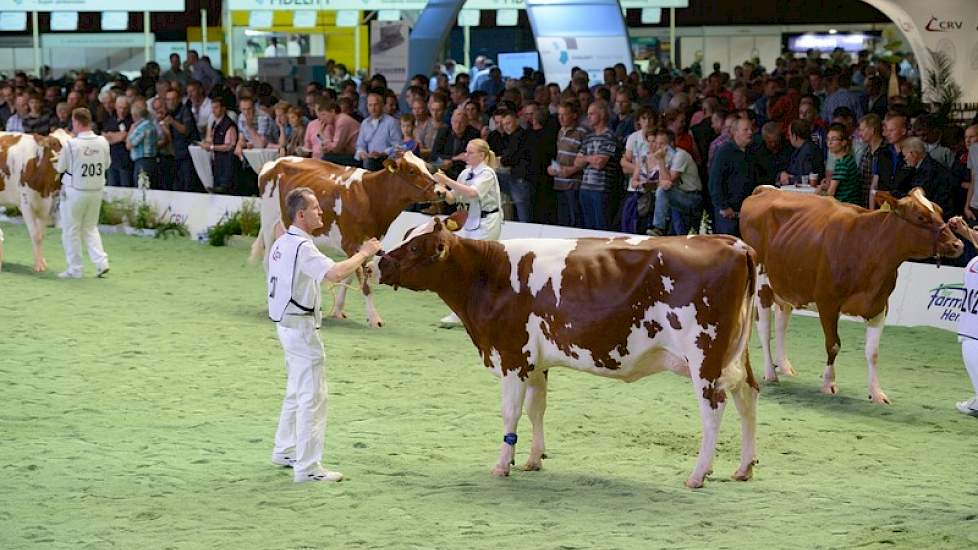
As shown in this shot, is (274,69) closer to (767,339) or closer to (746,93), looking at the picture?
(746,93)

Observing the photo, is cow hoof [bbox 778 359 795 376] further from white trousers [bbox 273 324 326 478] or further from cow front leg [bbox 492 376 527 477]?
white trousers [bbox 273 324 326 478]

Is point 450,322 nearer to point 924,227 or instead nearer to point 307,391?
point 924,227

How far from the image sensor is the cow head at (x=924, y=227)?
A: 1164cm

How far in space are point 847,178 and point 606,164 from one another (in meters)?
3.45

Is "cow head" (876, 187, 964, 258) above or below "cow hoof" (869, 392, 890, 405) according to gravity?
above

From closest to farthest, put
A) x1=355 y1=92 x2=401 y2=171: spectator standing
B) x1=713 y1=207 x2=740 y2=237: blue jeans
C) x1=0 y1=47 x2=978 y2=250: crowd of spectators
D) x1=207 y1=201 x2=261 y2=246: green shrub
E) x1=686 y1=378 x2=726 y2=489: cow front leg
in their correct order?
x1=686 y1=378 x2=726 y2=489: cow front leg < x1=0 y1=47 x2=978 y2=250: crowd of spectators < x1=713 y1=207 x2=740 y2=237: blue jeans < x1=355 y1=92 x2=401 y2=171: spectator standing < x1=207 y1=201 x2=261 y2=246: green shrub

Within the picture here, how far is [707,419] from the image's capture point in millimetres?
9188

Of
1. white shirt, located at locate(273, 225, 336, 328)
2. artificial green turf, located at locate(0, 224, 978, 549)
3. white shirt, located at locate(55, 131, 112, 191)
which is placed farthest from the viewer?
white shirt, located at locate(55, 131, 112, 191)

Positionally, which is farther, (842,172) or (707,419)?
(842,172)

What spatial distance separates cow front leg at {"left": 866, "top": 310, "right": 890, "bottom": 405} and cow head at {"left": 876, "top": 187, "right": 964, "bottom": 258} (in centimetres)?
64

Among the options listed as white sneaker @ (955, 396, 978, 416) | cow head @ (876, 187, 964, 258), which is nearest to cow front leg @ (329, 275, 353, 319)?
cow head @ (876, 187, 964, 258)

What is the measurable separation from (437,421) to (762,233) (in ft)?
11.6

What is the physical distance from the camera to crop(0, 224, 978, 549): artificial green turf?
8312 mm

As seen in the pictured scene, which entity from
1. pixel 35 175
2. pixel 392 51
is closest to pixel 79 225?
pixel 35 175
